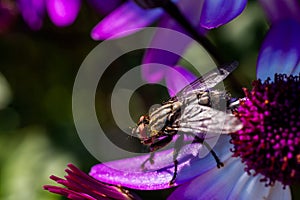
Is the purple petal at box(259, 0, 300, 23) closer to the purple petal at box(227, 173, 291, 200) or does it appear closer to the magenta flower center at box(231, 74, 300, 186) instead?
the magenta flower center at box(231, 74, 300, 186)

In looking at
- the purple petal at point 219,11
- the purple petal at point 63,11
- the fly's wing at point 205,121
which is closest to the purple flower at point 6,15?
the purple petal at point 63,11

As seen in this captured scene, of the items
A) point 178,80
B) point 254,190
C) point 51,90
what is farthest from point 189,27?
point 51,90

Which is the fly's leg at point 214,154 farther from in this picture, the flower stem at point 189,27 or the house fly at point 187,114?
the flower stem at point 189,27

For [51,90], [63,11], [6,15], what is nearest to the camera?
[63,11]

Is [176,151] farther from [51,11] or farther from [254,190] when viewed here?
[51,11]

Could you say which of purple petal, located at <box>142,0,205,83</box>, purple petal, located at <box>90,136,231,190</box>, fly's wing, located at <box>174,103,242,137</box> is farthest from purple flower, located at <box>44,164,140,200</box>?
purple petal, located at <box>142,0,205,83</box>

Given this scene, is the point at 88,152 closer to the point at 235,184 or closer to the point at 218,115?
the point at 235,184
